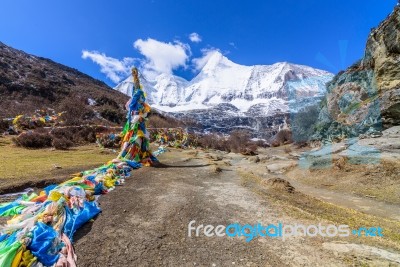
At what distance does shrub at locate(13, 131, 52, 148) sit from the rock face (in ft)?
→ 93.6

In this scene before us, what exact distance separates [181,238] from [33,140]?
21.8 m

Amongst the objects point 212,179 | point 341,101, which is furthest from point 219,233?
point 341,101

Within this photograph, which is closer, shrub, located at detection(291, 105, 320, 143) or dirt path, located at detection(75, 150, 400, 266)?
dirt path, located at detection(75, 150, 400, 266)

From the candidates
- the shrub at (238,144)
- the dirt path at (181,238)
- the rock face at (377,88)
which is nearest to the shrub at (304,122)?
the shrub at (238,144)

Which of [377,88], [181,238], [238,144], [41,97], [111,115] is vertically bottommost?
[181,238]

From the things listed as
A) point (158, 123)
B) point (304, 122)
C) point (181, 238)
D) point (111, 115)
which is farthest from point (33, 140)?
point (304, 122)

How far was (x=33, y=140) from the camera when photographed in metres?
23.0

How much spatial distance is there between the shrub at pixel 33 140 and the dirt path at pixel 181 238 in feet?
56.2

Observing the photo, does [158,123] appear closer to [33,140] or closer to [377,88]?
[33,140]

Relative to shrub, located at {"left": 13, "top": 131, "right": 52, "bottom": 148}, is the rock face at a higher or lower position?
higher

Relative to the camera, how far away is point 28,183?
10641 millimetres

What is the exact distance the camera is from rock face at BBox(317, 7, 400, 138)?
868 inches

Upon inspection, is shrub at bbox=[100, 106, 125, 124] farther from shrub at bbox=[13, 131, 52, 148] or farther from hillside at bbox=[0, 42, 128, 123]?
shrub at bbox=[13, 131, 52, 148]

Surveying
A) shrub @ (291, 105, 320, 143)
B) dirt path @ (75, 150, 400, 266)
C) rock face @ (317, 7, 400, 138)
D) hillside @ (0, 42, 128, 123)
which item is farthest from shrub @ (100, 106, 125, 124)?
dirt path @ (75, 150, 400, 266)
